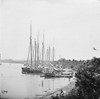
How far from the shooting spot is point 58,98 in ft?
94.0

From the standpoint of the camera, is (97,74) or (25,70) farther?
(25,70)

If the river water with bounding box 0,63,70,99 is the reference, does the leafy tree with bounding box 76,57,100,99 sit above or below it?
above

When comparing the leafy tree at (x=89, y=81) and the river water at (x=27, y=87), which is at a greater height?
the leafy tree at (x=89, y=81)

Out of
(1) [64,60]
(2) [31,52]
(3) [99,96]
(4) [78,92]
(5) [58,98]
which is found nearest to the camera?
(3) [99,96]

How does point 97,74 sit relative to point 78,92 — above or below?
above

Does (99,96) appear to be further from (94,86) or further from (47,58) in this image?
(47,58)

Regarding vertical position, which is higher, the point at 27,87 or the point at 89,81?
the point at 89,81

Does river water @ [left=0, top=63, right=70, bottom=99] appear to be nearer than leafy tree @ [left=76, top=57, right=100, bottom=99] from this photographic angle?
No

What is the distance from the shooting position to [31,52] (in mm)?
118125

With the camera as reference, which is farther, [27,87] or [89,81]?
[27,87]

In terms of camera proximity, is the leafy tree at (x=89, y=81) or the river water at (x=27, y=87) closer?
the leafy tree at (x=89, y=81)

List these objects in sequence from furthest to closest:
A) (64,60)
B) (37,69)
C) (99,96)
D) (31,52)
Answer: (64,60), (37,69), (31,52), (99,96)

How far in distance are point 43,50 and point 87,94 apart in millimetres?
104456

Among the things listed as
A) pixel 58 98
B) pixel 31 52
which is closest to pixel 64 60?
pixel 31 52
